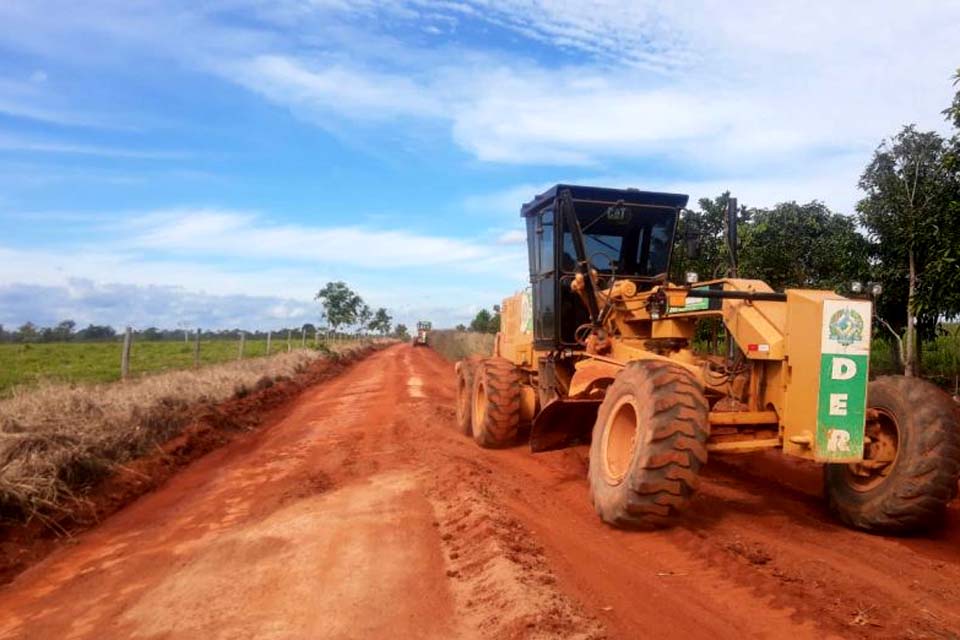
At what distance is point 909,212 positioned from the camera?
42.5ft

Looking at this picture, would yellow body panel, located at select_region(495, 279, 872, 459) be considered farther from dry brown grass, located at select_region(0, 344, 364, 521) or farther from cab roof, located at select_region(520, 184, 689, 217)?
dry brown grass, located at select_region(0, 344, 364, 521)

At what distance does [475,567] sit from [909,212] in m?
11.6

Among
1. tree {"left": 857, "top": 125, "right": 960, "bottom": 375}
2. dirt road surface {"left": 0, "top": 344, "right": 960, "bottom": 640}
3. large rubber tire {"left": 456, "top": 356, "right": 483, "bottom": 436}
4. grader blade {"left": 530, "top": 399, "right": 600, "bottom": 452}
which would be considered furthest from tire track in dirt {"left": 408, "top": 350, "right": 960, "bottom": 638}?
tree {"left": 857, "top": 125, "right": 960, "bottom": 375}

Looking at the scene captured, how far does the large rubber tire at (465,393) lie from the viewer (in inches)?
454

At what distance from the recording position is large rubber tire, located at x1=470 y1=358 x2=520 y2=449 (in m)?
9.90

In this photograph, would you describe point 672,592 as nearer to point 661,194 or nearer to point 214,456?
point 661,194

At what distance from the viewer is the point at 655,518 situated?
5.40 meters

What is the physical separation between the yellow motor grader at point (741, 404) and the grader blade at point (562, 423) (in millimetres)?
16

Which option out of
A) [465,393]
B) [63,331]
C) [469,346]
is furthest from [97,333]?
[465,393]

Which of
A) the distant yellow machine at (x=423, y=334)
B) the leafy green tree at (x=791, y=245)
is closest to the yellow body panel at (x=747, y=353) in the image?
the leafy green tree at (x=791, y=245)

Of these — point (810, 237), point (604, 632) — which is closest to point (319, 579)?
point (604, 632)

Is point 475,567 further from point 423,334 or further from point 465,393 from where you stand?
point 423,334

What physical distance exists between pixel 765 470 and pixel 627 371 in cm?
323

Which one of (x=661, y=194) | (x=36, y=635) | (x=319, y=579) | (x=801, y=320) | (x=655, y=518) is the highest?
(x=661, y=194)
